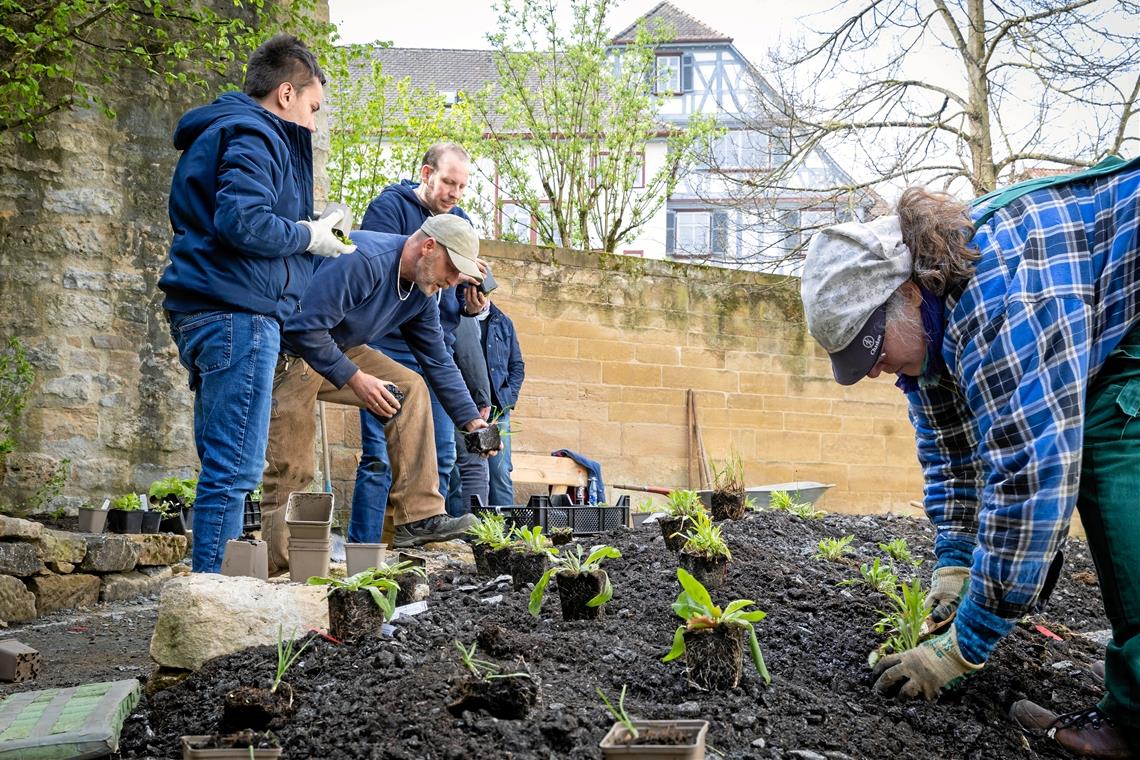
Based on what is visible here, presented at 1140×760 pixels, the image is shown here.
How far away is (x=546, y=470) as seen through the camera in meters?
7.92

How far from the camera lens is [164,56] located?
6.61 metres

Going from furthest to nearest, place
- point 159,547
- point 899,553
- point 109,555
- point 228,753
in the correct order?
point 159,547
point 109,555
point 899,553
point 228,753

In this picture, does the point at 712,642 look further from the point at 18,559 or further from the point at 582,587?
the point at 18,559

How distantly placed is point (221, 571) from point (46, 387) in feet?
12.4

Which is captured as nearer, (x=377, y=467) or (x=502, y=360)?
(x=377, y=467)

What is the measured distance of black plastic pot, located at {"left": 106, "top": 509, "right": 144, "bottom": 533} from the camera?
5.71m

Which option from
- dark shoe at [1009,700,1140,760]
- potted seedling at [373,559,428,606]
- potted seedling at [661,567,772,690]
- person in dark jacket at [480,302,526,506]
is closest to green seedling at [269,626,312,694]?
potted seedling at [373,559,428,606]

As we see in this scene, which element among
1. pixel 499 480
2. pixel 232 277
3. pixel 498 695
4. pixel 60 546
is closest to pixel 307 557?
pixel 232 277

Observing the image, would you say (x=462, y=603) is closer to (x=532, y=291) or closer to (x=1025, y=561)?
(x=1025, y=561)

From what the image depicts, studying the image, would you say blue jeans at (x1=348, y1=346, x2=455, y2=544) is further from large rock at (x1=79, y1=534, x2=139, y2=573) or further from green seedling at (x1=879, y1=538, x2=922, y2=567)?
green seedling at (x1=879, y1=538, x2=922, y2=567)

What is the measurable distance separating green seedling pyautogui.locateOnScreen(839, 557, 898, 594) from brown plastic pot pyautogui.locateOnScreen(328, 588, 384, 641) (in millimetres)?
1500

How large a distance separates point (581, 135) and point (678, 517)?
381 inches

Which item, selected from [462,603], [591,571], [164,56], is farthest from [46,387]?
[591,571]

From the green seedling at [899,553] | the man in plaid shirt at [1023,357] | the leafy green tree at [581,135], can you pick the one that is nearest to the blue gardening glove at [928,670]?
the man in plaid shirt at [1023,357]
